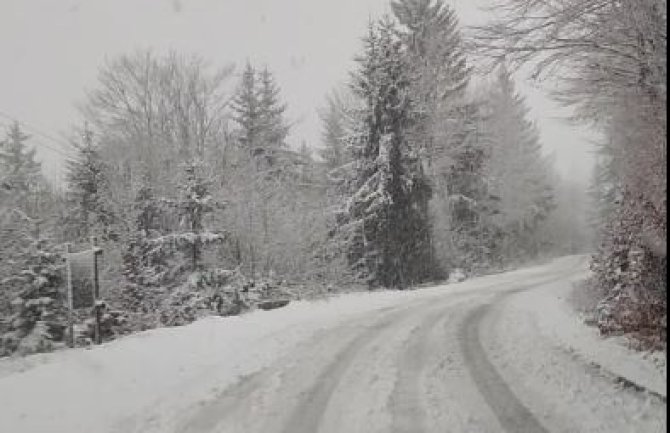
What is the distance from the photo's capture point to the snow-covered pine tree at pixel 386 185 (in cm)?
2970

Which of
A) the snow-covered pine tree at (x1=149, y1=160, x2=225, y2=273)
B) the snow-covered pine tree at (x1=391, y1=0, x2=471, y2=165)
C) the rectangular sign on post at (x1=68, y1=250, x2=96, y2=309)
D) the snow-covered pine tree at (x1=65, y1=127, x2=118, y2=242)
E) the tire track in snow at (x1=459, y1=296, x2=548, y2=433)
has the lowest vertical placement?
the tire track in snow at (x1=459, y1=296, x2=548, y2=433)

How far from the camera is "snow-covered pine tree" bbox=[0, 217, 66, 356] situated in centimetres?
1695

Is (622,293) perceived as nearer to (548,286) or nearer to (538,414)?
(538,414)

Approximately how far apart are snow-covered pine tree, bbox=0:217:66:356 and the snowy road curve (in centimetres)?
704

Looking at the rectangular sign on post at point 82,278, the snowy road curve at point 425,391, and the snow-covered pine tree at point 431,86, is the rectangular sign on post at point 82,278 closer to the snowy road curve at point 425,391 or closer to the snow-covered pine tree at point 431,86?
the snowy road curve at point 425,391

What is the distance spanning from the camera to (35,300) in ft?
56.5

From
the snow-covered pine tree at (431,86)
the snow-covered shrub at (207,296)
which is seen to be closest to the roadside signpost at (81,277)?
the snow-covered shrub at (207,296)

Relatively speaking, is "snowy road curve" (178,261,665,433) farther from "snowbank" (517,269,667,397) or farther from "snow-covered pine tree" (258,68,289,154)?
"snow-covered pine tree" (258,68,289,154)

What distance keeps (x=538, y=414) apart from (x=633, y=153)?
5234mm

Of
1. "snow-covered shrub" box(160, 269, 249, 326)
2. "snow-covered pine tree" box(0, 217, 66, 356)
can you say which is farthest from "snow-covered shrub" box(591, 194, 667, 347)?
"snow-covered pine tree" box(0, 217, 66, 356)

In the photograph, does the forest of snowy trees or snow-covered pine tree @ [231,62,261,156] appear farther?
snow-covered pine tree @ [231,62,261,156]

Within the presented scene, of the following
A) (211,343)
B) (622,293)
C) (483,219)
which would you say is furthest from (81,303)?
(483,219)

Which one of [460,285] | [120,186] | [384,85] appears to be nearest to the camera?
[460,285]

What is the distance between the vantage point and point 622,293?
1279cm
